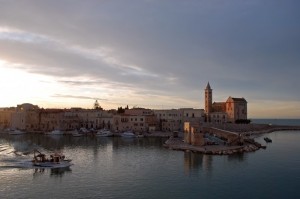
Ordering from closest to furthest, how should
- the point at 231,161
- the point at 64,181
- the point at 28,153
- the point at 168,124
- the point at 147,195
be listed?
the point at 147,195 < the point at 64,181 < the point at 231,161 < the point at 28,153 < the point at 168,124

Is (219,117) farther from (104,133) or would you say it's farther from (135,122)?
(104,133)

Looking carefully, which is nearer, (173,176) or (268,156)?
(173,176)

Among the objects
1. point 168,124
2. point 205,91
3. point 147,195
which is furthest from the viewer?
point 205,91

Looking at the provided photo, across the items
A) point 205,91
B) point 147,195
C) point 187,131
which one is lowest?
point 147,195

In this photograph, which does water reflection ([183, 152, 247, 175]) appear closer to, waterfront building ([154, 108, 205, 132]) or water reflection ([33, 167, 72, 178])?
water reflection ([33, 167, 72, 178])

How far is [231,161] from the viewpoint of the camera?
3409 centimetres

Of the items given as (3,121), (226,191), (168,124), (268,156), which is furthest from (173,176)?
(3,121)

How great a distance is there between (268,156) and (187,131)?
38.1ft

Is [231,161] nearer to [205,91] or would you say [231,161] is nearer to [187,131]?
[187,131]

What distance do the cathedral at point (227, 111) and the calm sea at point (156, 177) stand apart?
3502cm

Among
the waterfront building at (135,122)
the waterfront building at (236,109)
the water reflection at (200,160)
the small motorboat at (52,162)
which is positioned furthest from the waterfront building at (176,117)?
the small motorboat at (52,162)

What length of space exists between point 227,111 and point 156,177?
176 feet

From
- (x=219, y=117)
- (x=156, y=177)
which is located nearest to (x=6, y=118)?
(x=219, y=117)

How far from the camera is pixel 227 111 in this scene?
7738 centimetres
